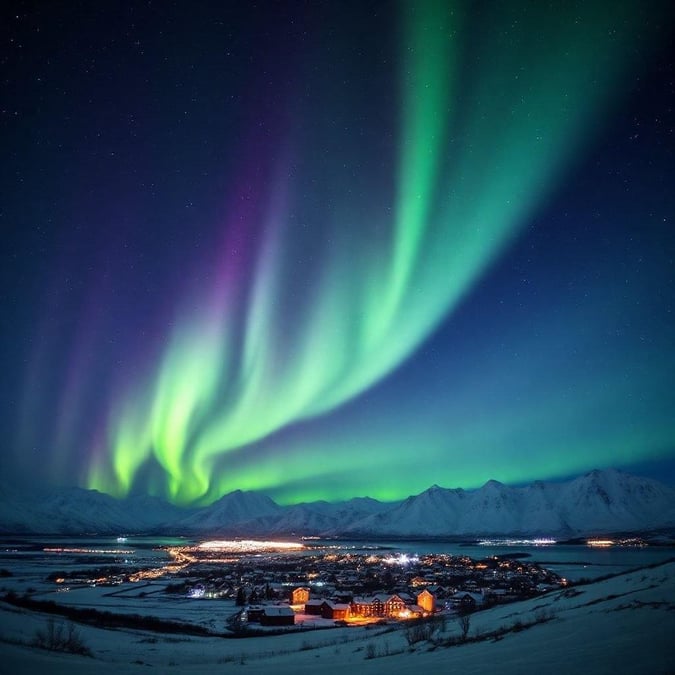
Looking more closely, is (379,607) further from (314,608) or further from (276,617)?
(276,617)

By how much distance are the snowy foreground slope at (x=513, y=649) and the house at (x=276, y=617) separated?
10251 mm

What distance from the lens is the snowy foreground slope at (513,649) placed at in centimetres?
1102

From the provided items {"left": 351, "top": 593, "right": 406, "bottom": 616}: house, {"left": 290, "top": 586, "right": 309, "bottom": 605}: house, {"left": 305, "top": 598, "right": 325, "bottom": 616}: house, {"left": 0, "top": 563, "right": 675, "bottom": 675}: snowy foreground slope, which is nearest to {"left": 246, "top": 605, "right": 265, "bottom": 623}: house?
{"left": 305, "top": 598, "right": 325, "bottom": 616}: house

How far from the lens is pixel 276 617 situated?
3741cm

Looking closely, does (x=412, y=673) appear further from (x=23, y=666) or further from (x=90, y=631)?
(x=90, y=631)

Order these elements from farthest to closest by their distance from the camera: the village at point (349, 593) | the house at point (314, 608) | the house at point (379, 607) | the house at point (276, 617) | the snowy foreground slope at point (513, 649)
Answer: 1. the house at point (314, 608)
2. the house at point (379, 607)
3. the village at point (349, 593)
4. the house at point (276, 617)
5. the snowy foreground slope at point (513, 649)

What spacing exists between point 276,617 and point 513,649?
2848 centimetres

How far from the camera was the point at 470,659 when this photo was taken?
12609mm

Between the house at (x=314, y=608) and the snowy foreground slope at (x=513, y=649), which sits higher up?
the snowy foreground slope at (x=513, y=649)

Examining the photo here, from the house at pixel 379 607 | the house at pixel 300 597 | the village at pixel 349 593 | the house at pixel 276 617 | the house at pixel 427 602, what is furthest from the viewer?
the house at pixel 300 597

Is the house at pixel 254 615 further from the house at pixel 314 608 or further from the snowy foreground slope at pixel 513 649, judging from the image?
the snowy foreground slope at pixel 513 649

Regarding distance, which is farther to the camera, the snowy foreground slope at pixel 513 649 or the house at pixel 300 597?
the house at pixel 300 597

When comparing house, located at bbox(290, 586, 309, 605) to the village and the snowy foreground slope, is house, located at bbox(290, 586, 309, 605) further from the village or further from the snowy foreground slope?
the snowy foreground slope

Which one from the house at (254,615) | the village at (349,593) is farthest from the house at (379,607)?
the house at (254,615)
